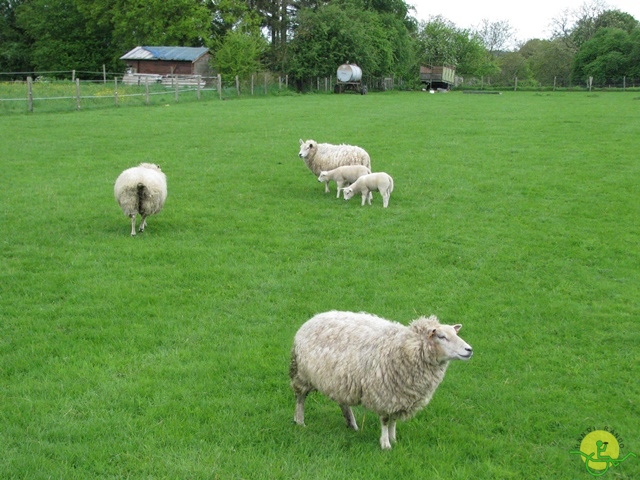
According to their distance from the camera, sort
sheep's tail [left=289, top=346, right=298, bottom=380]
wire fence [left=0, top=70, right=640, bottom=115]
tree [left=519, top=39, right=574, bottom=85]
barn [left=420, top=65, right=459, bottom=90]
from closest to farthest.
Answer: sheep's tail [left=289, top=346, right=298, bottom=380] → wire fence [left=0, top=70, right=640, bottom=115] → barn [left=420, top=65, right=459, bottom=90] → tree [left=519, top=39, right=574, bottom=85]

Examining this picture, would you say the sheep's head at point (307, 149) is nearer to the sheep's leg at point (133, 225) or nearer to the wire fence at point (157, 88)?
the sheep's leg at point (133, 225)

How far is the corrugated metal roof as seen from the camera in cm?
5569

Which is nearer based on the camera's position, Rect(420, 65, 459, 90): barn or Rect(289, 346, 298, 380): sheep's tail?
Rect(289, 346, 298, 380): sheep's tail

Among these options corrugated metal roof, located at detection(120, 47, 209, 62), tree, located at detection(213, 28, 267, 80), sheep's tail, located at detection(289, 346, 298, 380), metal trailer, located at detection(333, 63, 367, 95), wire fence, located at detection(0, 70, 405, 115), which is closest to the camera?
sheep's tail, located at detection(289, 346, 298, 380)

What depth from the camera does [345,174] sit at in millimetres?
15547

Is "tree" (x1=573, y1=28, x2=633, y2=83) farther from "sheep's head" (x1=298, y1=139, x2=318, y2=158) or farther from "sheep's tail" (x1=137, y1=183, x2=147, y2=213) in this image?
"sheep's tail" (x1=137, y1=183, x2=147, y2=213)

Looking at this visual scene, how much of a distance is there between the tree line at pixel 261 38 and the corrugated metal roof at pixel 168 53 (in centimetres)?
194

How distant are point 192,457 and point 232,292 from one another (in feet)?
Answer: 13.6

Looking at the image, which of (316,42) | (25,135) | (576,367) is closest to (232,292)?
(576,367)

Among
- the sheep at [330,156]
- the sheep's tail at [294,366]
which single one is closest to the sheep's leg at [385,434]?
the sheep's tail at [294,366]

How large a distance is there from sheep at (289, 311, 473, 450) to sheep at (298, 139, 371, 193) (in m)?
10.3

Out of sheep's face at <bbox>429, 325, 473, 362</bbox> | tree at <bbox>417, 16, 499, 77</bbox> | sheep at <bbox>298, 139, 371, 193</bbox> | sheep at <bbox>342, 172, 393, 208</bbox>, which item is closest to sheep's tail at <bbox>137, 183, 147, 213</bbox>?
sheep at <bbox>342, 172, 393, 208</bbox>

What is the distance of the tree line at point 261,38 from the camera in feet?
192

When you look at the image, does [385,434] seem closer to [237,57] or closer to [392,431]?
[392,431]
